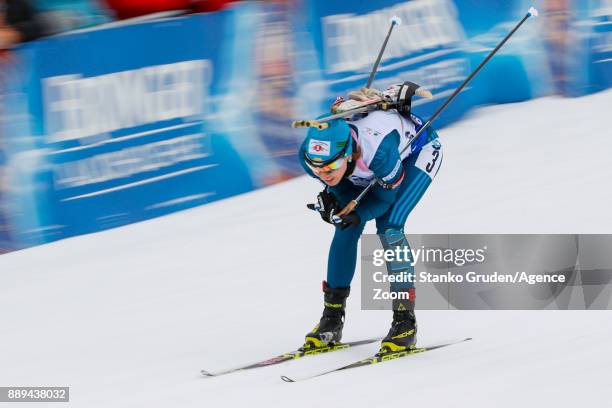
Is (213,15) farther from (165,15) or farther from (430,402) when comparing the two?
(430,402)

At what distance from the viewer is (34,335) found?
20.2ft

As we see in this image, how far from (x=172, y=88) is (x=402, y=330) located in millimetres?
3622

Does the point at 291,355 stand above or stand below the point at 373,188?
below

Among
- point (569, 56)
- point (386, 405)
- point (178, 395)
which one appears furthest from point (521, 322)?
point (569, 56)

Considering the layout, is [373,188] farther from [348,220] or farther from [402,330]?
[402,330]

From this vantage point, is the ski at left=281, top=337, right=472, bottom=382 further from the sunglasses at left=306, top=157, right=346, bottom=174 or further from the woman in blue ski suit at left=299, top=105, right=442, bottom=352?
the sunglasses at left=306, top=157, right=346, bottom=174

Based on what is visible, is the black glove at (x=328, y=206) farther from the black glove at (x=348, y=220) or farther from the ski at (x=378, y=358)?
the ski at (x=378, y=358)

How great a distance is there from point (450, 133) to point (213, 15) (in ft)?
9.95

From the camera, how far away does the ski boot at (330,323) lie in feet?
18.3

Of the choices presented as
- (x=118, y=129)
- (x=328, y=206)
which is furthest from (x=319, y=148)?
(x=118, y=129)

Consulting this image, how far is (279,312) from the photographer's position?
6496 millimetres

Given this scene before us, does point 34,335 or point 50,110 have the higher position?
point 50,110

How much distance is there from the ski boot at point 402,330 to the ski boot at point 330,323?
30 centimetres

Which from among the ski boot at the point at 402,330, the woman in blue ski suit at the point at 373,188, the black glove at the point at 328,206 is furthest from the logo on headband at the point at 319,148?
the ski boot at the point at 402,330
